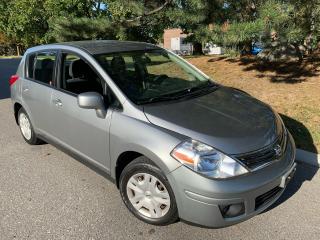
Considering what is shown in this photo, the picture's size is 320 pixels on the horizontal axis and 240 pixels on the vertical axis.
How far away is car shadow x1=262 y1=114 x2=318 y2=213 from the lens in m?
4.01

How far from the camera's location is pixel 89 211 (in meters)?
3.75

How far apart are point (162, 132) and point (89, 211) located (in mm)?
1220

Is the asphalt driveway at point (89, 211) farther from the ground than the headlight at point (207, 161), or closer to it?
closer to it

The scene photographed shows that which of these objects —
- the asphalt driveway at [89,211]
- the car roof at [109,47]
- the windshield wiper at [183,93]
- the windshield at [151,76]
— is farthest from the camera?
the car roof at [109,47]

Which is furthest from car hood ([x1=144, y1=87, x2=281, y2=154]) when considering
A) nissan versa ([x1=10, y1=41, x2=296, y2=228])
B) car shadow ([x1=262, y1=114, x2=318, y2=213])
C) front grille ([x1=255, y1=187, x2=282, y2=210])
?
car shadow ([x1=262, y1=114, x2=318, y2=213])

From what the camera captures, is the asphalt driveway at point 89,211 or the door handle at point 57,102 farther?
the door handle at point 57,102

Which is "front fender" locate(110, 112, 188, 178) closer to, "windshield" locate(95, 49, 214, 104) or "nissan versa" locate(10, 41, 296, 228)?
"nissan versa" locate(10, 41, 296, 228)

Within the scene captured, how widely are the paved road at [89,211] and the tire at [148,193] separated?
123 mm

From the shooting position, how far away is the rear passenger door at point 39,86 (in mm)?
4658

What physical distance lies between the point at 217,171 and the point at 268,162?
0.54 meters

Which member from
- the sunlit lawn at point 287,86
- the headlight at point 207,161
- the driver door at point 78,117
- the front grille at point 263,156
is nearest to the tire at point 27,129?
the driver door at point 78,117

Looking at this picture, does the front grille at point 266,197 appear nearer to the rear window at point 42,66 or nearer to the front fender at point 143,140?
the front fender at point 143,140

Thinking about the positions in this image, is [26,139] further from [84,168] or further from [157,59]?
[157,59]

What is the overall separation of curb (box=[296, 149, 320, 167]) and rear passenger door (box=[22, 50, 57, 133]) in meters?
3.32
